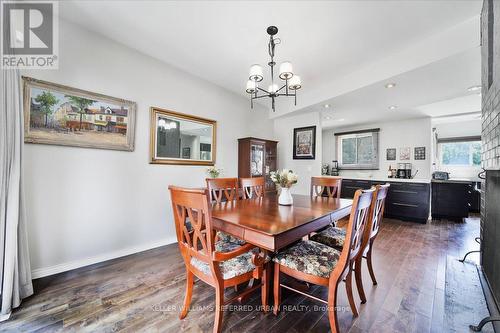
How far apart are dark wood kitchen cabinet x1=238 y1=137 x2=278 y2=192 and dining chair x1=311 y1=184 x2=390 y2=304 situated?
207 centimetres

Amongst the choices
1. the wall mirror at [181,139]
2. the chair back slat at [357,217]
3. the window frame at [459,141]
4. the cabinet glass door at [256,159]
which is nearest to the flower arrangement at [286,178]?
the chair back slat at [357,217]

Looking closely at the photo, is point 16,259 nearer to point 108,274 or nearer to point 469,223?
point 108,274

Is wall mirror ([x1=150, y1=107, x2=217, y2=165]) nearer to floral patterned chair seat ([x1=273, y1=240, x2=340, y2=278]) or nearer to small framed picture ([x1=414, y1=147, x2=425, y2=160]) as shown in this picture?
floral patterned chair seat ([x1=273, y1=240, x2=340, y2=278])

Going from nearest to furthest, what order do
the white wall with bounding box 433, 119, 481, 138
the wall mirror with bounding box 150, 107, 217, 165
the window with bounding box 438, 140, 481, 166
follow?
1. the wall mirror with bounding box 150, 107, 217, 165
2. the white wall with bounding box 433, 119, 481, 138
3. the window with bounding box 438, 140, 481, 166

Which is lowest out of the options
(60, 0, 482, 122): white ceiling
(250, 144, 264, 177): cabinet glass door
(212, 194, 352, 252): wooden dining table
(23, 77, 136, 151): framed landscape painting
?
(212, 194, 352, 252): wooden dining table

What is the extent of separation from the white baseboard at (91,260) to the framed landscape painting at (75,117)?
4.15 feet

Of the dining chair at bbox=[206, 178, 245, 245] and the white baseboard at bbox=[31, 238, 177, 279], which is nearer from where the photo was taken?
the white baseboard at bbox=[31, 238, 177, 279]

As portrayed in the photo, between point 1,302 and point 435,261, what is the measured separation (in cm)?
412

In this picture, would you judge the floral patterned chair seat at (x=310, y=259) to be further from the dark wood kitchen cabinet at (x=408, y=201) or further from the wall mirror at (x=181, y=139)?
the dark wood kitchen cabinet at (x=408, y=201)

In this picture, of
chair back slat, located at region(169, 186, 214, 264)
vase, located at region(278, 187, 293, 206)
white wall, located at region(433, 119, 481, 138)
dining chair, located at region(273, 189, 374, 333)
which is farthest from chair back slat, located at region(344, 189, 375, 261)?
white wall, located at region(433, 119, 481, 138)

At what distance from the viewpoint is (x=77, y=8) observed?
1.94 m

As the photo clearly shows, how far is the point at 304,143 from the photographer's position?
4.18 m

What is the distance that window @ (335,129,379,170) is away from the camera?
508 cm

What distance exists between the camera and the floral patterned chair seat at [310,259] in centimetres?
132
